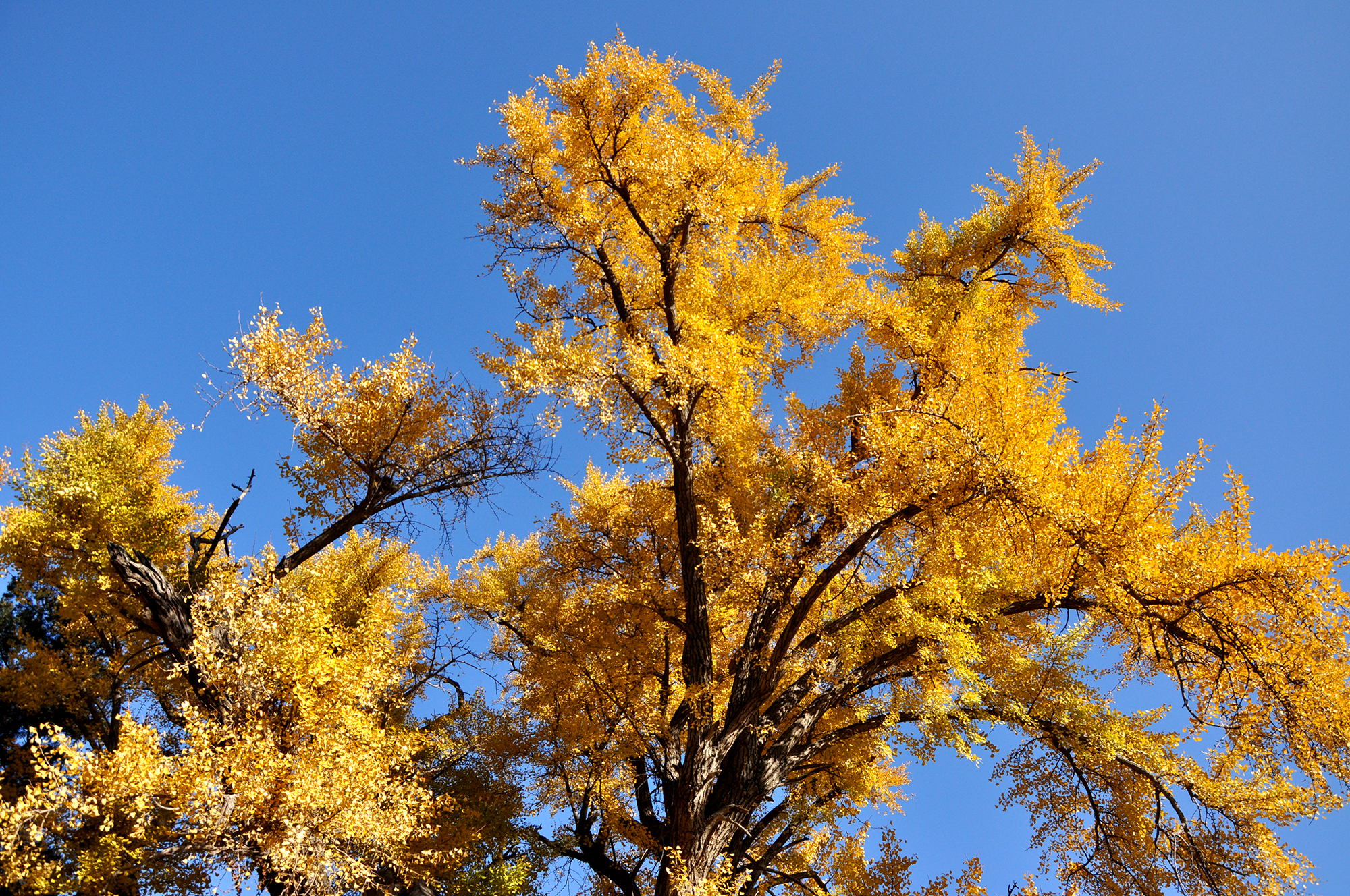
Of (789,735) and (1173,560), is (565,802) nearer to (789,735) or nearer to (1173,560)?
(789,735)

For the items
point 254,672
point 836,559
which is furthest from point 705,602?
point 254,672

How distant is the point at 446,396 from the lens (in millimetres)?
10766

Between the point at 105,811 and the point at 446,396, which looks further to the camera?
the point at 446,396

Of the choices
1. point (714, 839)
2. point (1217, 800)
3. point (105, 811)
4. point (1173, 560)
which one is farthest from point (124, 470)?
point (1217, 800)

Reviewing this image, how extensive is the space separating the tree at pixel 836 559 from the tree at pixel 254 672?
2213 millimetres

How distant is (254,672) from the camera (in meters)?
7.94

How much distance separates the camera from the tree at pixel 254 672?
7441 mm

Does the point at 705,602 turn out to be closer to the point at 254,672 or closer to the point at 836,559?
the point at 836,559

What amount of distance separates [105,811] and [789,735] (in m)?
9.82

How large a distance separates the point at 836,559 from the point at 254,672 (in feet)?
23.8

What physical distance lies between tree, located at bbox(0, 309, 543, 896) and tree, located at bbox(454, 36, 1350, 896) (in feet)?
7.26

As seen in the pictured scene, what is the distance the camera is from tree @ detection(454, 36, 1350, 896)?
676cm

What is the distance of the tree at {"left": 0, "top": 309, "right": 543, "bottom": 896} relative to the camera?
744 cm

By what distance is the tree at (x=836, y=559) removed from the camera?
6758 mm
